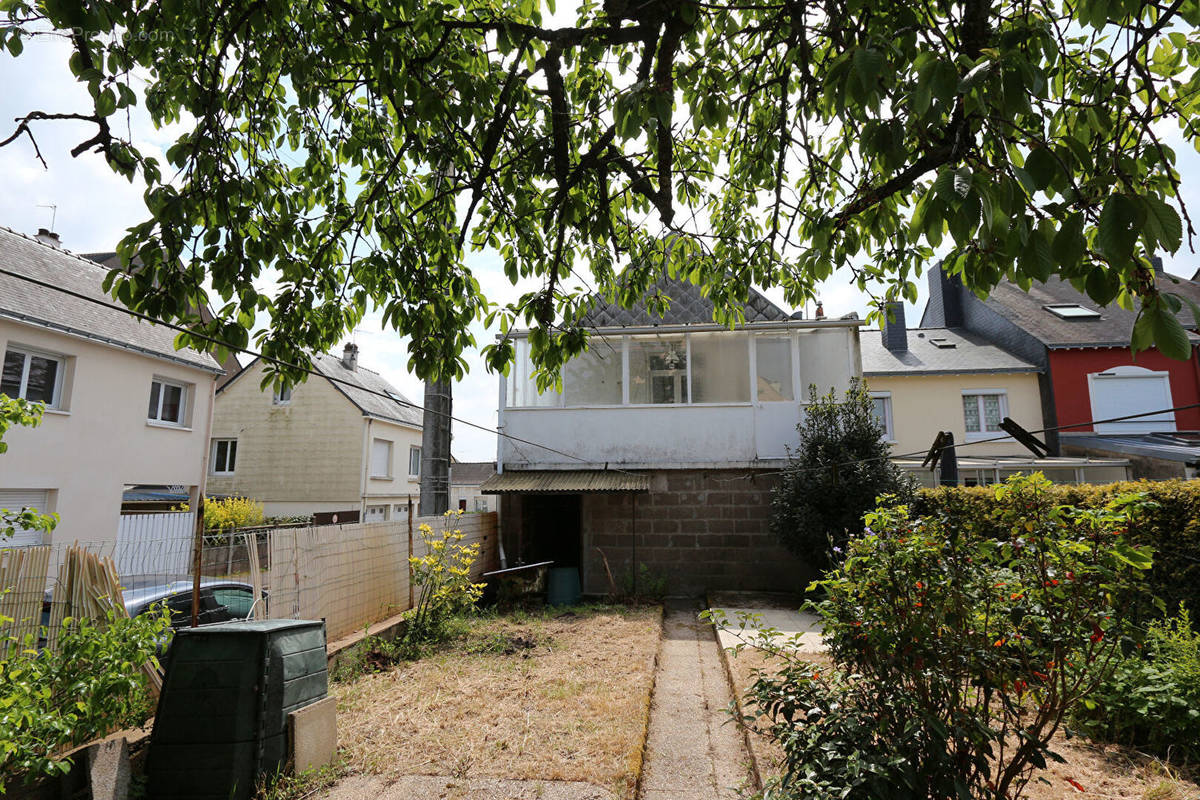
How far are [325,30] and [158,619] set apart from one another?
3.81 m

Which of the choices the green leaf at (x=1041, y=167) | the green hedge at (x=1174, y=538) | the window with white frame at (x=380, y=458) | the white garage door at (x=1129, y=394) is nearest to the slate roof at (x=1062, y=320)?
the white garage door at (x=1129, y=394)

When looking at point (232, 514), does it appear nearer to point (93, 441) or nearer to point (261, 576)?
point (93, 441)

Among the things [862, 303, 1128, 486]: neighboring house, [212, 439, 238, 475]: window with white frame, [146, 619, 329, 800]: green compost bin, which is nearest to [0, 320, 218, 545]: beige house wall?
[212, 439, 238, 475]: window with white frame

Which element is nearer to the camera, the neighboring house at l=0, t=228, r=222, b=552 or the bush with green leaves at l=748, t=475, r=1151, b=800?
the bush with green leaves at l=748, t=475, r=1151, b=800

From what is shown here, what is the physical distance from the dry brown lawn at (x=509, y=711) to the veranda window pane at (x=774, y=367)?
603cm

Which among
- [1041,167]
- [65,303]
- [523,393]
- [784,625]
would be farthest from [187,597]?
[65,303]

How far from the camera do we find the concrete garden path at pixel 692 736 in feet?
13.7

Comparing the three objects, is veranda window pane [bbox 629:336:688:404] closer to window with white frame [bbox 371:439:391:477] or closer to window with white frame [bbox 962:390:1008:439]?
window with white frame [bbox 962:390:1008:439]

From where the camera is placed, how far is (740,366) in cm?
1286

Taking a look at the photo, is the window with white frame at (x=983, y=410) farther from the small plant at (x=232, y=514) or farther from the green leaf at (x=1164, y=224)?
the small plant at (x=232, y=514)

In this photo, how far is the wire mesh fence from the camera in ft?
13.5

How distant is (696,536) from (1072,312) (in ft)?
52.4

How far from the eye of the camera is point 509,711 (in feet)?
18.2

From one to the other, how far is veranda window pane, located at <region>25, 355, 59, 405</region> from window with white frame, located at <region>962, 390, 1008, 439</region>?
75.9 feet
